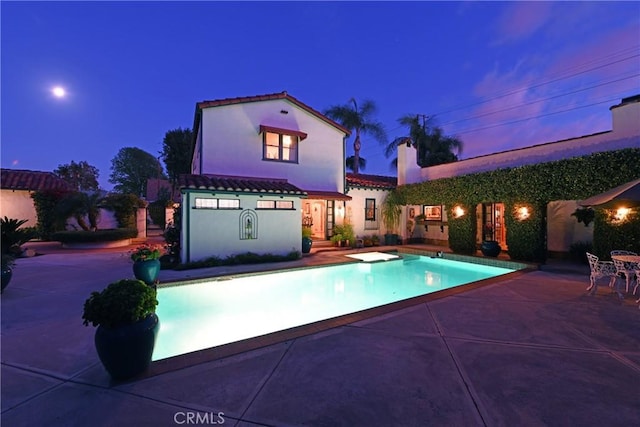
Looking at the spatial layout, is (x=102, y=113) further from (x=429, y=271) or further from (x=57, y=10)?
(x=429, y=271)

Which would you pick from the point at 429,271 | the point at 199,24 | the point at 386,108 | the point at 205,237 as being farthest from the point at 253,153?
the point at 386,108

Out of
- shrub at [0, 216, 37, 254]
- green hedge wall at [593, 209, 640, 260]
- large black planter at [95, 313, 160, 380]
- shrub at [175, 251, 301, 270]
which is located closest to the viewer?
large black planter at [95, 313, 160, 380]

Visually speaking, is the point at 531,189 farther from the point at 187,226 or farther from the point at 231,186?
the point at 187,226

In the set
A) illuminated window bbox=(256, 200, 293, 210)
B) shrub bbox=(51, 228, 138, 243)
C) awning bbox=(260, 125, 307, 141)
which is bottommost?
shrub bbox=(51, 228, 138, 243)

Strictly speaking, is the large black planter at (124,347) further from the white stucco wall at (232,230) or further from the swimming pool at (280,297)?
the white stucco wall at (232,230)

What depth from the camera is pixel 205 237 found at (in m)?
11.6

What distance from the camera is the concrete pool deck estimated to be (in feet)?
9.23

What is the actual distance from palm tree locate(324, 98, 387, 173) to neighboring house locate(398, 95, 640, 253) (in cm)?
653

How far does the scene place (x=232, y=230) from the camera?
39.9 feet

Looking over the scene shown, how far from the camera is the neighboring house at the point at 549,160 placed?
10.6 metres

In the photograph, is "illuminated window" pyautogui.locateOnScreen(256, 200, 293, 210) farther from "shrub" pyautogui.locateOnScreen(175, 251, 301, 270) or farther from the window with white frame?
"shrub" pyautogui.locateOnScreen(175, 251, 301, 270)

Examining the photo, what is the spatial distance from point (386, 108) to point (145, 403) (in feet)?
262

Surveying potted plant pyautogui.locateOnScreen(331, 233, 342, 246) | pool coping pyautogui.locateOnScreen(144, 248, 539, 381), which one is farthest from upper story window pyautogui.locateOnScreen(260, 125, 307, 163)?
pool coping pyautogui.locateOnScreen(144, 248, 539, 381)

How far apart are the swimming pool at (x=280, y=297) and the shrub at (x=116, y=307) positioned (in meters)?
1.73
